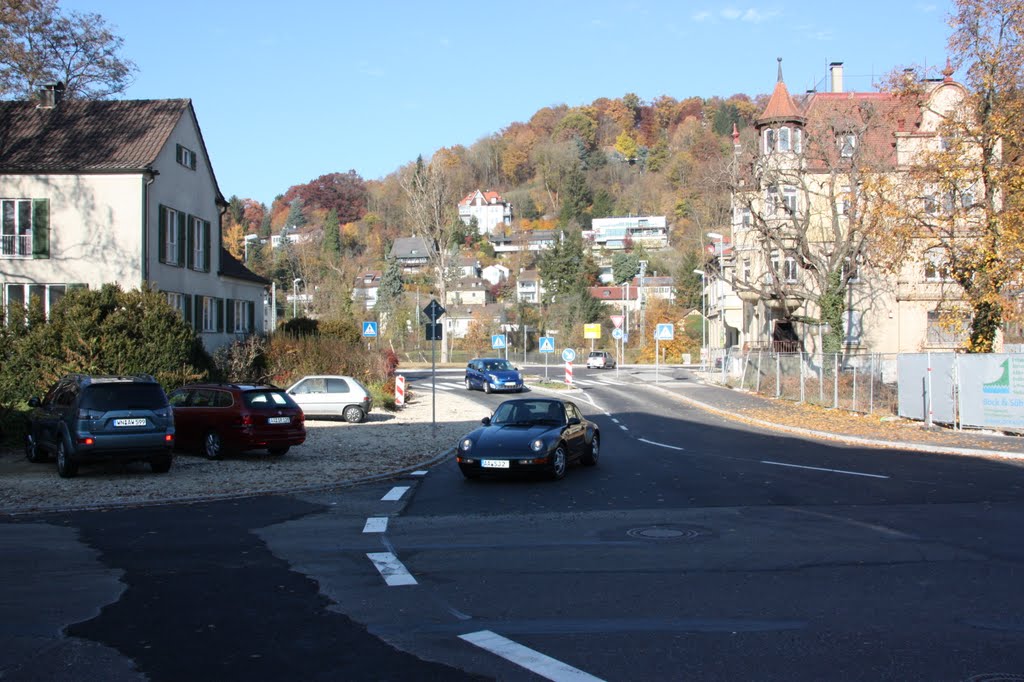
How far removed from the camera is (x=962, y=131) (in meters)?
26.2

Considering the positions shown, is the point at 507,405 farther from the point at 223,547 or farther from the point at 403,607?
the point at 403,607

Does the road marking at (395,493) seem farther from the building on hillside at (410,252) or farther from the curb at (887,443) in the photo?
the building on hillside at (410,252)

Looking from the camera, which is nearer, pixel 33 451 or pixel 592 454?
pixel 592 454

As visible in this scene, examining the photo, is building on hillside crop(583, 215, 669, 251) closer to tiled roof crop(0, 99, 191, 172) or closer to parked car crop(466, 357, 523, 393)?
parked car crop(466, 357, 523, 393)

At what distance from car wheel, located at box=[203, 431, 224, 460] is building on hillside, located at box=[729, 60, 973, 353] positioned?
22648 mm

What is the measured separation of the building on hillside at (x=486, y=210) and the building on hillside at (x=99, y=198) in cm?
12462

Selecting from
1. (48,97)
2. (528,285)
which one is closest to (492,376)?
(48,97)

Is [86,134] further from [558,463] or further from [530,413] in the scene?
[558,463]

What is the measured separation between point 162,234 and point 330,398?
30.6 feet

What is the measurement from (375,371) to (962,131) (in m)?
23.6

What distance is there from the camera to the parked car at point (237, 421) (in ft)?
59.0

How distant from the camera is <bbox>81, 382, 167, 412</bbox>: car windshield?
15.3 metres

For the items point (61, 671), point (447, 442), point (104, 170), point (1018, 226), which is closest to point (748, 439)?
point (447, 442)

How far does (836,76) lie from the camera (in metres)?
55.7
